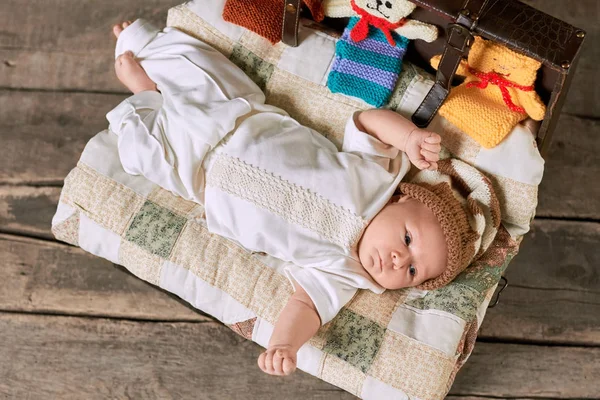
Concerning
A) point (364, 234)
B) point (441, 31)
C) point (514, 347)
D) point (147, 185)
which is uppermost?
point (441, 31)

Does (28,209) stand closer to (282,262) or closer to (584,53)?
(282,262)

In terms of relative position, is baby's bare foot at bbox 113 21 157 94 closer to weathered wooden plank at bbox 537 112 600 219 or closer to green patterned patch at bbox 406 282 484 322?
green patterned patch at bbox 406 282 484 322

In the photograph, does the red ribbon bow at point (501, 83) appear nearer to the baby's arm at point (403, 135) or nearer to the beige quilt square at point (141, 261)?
the baby's arm at point (403, 135)

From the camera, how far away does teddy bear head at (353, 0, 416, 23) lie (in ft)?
4.04

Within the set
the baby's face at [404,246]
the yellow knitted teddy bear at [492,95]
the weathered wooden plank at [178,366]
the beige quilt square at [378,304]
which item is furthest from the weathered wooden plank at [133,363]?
the yellow knitted teddy bear at [492,95]

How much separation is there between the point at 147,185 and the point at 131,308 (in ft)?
1.13

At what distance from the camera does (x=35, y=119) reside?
1.69 m

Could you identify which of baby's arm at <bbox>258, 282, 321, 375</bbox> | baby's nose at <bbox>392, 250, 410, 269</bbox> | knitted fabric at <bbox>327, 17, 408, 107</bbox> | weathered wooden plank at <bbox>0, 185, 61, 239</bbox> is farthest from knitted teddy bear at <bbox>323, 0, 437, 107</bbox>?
weathered wooden plank at <bbox>0, 185, 61, 239</bbox>

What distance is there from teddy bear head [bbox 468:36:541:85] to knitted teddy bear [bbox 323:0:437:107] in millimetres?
145

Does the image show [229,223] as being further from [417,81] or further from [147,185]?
[417,81]

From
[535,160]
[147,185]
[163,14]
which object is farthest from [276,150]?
[163,14]

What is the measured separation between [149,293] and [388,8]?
3.02 ft

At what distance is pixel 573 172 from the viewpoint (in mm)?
1691

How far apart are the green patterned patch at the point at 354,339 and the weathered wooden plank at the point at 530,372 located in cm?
36
